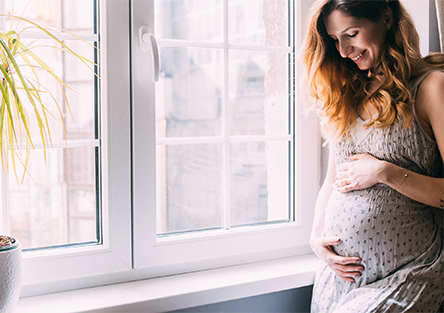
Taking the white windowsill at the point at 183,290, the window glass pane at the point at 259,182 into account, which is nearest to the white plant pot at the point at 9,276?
the white windowsill at the point at 183,290

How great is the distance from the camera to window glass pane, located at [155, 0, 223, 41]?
1.38 m

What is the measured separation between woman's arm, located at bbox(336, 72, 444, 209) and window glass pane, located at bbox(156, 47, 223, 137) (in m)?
0.61

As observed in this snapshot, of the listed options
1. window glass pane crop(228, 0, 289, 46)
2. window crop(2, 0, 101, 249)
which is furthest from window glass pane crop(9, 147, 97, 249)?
window glass pane crop(228, 0, 289, 46)

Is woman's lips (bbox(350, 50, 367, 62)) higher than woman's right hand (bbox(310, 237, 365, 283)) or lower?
higher

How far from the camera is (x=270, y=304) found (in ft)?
4.66

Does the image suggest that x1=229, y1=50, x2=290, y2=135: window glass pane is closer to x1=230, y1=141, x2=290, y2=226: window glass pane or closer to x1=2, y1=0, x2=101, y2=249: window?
x1=230, y1=141, x2=290, y2=226: window glass pane

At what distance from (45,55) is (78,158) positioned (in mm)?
338

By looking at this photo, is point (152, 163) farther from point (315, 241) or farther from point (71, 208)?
point (315, 241)

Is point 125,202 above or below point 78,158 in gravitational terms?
below

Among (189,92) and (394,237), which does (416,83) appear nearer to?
(394,237)

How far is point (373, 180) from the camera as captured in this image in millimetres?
1154

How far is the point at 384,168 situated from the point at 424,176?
0.36ft

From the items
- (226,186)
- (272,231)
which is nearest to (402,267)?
(272,231)

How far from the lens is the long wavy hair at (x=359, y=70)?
45.7 inches
